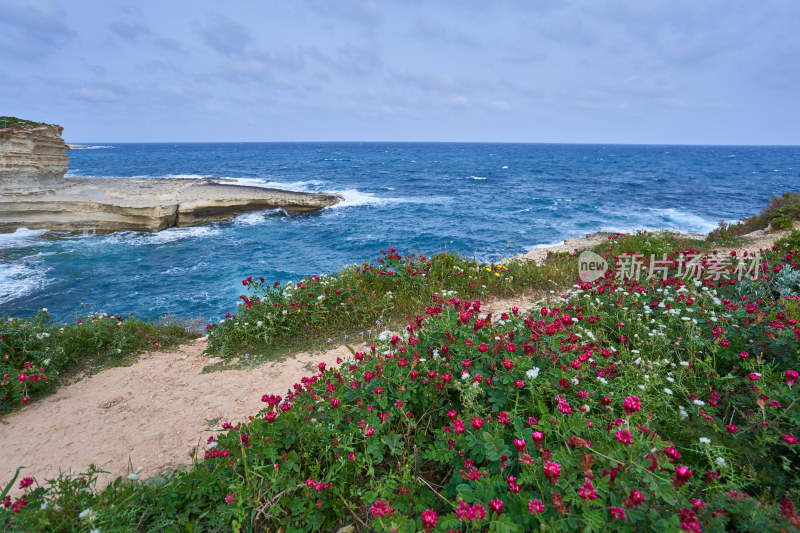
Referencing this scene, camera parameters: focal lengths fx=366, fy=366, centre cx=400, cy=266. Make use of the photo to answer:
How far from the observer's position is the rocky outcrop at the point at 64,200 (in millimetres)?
21672

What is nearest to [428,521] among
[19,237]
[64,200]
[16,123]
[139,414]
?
[139,414]

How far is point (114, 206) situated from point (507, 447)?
27.0 meters

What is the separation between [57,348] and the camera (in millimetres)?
6102

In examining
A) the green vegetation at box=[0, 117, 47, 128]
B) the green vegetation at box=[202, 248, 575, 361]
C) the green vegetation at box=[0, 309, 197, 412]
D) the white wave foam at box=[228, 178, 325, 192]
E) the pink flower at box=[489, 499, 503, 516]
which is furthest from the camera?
the white wave foam at box=[228, 178, 325, 192]

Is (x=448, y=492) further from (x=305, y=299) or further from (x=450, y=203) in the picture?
(x=450, y=203)

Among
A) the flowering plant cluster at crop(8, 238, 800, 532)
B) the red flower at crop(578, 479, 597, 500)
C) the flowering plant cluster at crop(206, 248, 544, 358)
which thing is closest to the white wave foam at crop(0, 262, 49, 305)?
the flowering plant cluster at crop(206, 248, 544, 358)

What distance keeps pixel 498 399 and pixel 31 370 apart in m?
6.82

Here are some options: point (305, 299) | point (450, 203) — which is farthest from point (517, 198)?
point (305, 299)

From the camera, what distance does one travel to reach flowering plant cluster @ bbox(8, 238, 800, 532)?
1.97m

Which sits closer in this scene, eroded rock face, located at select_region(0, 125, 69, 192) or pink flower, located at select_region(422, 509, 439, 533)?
pink flower, located at select_region(422, 509, 439, 533)

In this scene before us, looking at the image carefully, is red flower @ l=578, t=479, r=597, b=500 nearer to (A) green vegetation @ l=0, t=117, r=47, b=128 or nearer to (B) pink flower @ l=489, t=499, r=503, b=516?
(B) pink flower @ l=489, t=499, r=503, b=516

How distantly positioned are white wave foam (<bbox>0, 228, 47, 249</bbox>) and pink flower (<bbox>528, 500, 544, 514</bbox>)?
27.1 m

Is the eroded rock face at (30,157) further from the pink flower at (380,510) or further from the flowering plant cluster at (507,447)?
the pink flower at (380,510)

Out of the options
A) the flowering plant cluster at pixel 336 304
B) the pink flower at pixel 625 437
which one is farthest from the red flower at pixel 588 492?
the flowering plant cluster at pixel 336 304
